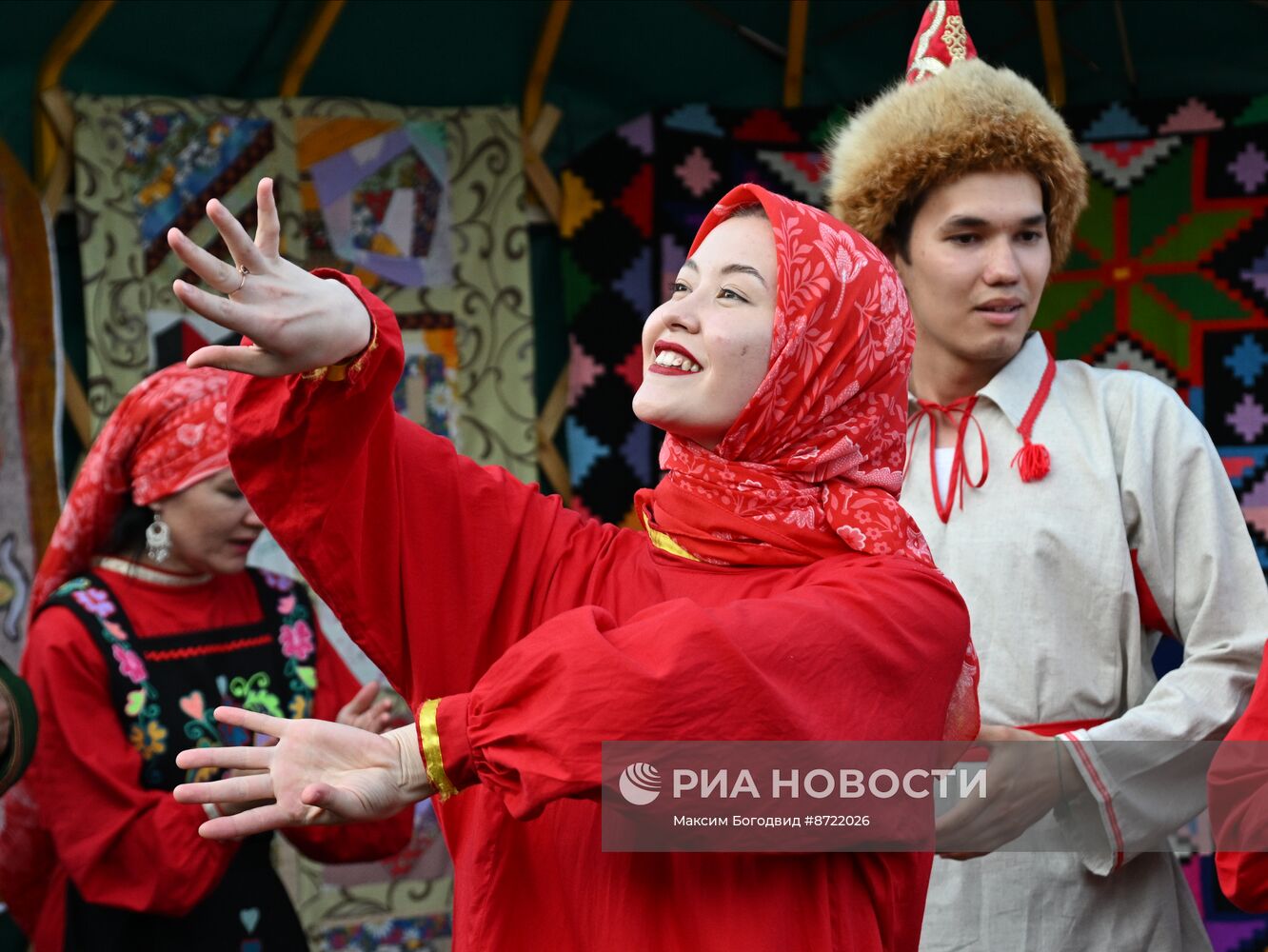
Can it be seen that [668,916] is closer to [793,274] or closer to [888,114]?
[793,274]

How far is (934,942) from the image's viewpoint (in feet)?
6.51

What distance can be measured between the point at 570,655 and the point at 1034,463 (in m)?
1.02

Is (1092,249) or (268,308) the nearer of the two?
(268,308)

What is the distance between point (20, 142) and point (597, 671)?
2264mm

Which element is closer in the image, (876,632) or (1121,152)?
(876,632)

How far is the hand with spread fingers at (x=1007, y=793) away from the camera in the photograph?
6.04 feet

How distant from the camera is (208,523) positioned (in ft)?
7.99

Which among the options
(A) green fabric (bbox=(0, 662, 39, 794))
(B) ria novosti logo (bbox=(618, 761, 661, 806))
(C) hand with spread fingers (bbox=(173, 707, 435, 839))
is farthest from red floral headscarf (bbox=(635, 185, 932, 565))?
(A) green fabric (bbox=(0, 662, 39, 794))

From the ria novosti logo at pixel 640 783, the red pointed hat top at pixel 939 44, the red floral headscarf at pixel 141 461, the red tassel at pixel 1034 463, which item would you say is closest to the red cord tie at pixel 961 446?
the red tassel at pixel 1034 463

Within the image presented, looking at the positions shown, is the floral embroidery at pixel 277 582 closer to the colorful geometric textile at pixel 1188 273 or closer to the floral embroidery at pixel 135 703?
Result: the floral embroidery at pixel 135 703

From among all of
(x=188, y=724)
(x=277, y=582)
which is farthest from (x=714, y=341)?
(x=277, y=582)

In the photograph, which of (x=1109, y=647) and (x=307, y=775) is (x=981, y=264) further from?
(x=307, y=775)

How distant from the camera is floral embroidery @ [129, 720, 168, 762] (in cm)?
231

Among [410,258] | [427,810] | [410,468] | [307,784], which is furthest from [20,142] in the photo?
[307,784]
